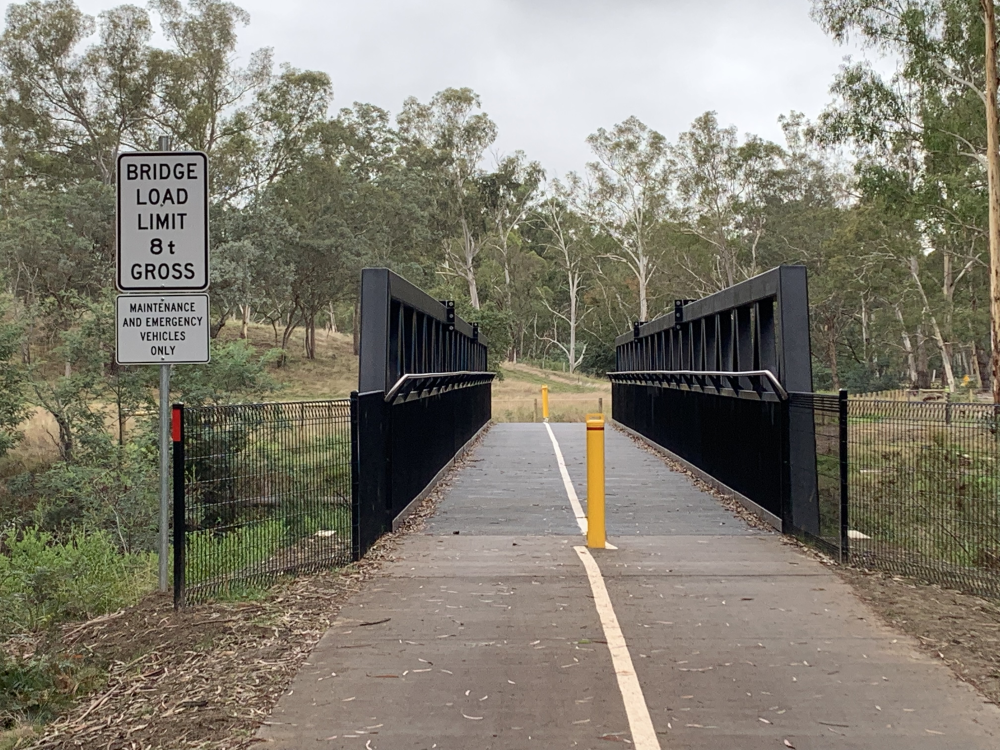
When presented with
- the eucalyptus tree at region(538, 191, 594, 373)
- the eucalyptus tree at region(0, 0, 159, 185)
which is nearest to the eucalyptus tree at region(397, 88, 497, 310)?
the eucalyptus tree at region(538, 191, 594, 373)

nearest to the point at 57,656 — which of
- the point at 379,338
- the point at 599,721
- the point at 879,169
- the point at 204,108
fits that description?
the point at 599,721

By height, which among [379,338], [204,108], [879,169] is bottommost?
[379,338]

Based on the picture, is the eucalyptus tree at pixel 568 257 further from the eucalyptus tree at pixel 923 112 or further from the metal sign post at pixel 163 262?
the metal sign post at pixel 163 262

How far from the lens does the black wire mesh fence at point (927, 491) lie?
6871 millimetres

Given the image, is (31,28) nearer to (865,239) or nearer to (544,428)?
(544,428)

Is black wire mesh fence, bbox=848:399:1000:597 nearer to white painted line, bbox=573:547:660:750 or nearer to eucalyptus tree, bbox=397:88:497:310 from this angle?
white painted line, bbox=573:547:660:750

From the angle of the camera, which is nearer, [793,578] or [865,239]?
[793,578]

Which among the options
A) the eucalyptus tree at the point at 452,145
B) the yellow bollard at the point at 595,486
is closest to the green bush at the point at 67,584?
the yellow bollard at the point at 595,486

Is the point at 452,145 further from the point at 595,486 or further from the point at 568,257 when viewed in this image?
the point at 595,486

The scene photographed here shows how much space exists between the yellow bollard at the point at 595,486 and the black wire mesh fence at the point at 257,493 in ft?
7.30

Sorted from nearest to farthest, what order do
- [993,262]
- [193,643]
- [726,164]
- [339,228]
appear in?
[193,643] → [993,262] → [339,228] → [726,164]

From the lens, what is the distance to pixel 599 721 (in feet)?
15.5

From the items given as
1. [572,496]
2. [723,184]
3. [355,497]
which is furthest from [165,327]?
[723,184]

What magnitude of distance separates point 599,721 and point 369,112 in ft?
191
